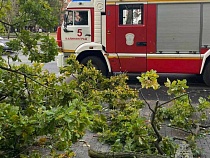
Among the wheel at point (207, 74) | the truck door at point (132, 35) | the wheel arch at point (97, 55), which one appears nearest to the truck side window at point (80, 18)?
the wheel arch at point (97, 55)

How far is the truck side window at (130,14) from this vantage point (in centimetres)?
1061

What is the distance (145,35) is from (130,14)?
0.77 m

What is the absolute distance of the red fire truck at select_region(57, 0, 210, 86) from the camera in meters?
10.4

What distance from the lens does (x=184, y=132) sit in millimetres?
6051

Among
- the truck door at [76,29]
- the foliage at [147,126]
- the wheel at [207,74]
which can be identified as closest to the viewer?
the foliage at [147,126]

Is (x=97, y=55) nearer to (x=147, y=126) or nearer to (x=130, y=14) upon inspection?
(x=130, y=14)

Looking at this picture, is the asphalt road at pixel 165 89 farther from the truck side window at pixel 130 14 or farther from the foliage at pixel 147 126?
the foliage at pixel 147 126

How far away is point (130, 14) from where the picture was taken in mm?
10680

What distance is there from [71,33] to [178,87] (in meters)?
6.85

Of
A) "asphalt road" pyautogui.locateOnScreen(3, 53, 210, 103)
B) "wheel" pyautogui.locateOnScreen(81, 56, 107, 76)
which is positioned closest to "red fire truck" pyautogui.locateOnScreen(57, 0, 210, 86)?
"wheel" pyautogui.locateOnScreen(81, 56, 107, 76)

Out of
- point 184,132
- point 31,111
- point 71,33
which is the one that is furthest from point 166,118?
point 71,33

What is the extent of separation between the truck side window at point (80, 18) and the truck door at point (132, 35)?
112 cm

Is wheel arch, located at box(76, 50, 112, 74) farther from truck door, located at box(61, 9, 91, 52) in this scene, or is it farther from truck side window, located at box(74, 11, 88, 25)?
truck side window, located at box(74, 11, 88, 25)

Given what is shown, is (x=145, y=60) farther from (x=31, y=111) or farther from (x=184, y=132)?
(x=31, y=111)
